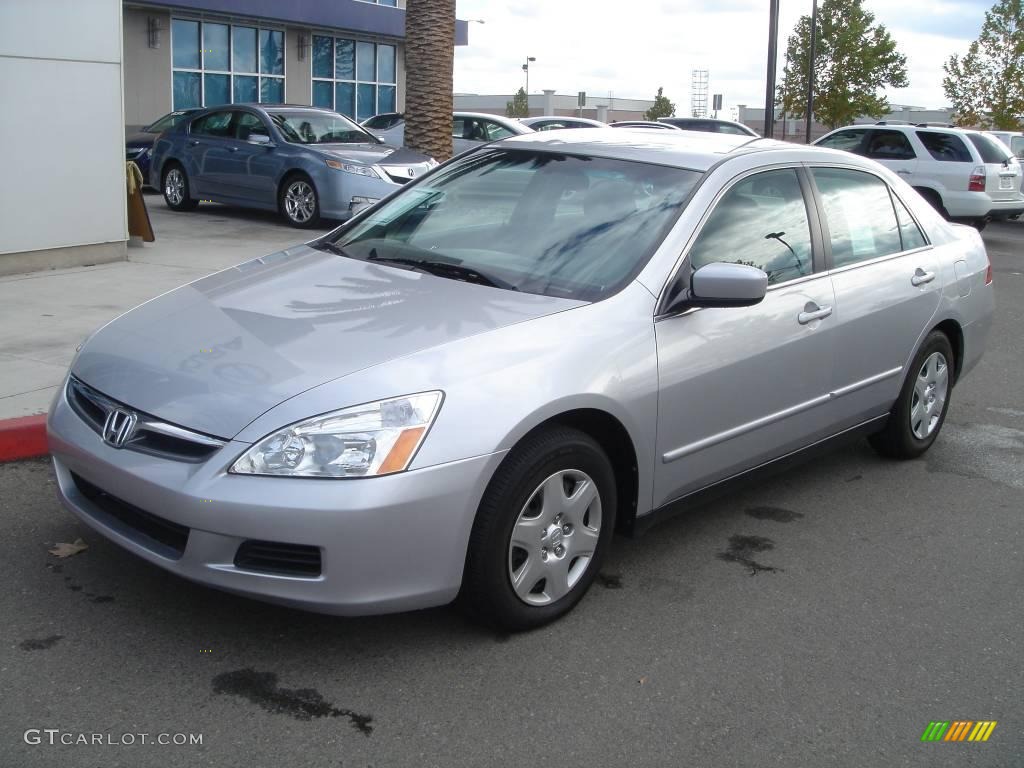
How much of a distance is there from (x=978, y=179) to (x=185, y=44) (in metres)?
19.5

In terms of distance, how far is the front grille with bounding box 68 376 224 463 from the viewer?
133 inches

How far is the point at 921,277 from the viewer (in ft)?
18.5

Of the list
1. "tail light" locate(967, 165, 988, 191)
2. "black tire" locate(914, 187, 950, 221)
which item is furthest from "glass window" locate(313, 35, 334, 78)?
"tail light" locate(967, 165, 988, 191)

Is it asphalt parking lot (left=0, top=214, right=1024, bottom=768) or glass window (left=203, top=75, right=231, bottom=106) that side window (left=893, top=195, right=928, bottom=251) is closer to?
asphalt parking lot (left=0, top=214, right=1024, bottom=768)

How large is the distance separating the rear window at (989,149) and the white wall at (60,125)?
12949mm

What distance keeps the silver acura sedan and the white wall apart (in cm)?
578

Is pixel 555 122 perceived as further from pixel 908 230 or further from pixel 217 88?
pixel 908 230

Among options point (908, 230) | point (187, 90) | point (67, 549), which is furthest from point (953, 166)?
point (187, 90)

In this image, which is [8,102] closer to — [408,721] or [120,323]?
[120,323]

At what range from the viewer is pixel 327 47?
32.3 meters

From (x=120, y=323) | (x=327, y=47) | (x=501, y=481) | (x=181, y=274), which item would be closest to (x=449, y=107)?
(x=181, y=274)

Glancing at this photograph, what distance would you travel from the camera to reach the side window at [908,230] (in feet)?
18.7

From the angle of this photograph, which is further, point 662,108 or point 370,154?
point 662,108

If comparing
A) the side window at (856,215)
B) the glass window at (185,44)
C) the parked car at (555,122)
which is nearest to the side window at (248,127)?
the parked car at (555,122)
